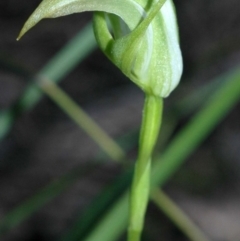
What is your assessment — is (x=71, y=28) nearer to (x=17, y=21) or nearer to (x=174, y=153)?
(x=17, y=21)

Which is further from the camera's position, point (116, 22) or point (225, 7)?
point (225, 7)

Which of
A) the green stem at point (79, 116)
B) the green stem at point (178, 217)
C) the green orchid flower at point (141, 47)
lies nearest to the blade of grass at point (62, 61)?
the green stem at point (79, 116)

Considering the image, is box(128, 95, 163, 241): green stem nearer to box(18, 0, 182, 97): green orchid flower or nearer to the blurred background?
box(18, 0, 182, 97): green orchid flower

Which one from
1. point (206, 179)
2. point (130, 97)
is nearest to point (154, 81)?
point (206, 179)

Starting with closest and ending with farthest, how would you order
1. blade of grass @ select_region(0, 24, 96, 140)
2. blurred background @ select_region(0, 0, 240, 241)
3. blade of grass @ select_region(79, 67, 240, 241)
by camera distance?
blade of grass @ select_region(79, 67, 240, 241), blade of grass @ select_region(0, 24, 96, 140), blurred background @ select_region(0, 0, 240, 241)

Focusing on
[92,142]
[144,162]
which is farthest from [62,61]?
[92,142]

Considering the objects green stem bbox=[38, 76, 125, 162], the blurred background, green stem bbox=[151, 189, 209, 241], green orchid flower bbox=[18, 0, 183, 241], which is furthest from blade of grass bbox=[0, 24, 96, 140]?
the blurred background
